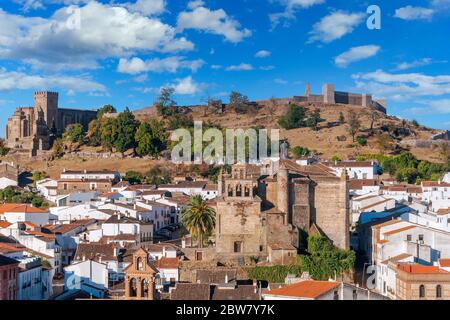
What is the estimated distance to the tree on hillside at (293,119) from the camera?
86.1 meters

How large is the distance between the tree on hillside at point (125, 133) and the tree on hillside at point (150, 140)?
2.84ft

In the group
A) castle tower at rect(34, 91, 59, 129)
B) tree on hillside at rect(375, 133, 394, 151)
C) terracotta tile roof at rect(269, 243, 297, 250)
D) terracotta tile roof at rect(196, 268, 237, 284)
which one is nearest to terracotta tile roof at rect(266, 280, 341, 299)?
terracotta tile roof at rect(196, 268, 237, 284)

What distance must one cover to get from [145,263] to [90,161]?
54.9 meters

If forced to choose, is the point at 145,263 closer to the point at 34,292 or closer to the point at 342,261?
the point at 34,292

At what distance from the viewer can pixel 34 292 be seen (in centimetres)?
2969

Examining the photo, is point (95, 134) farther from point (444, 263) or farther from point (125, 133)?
point (444, 263)

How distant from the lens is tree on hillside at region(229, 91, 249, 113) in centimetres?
9712

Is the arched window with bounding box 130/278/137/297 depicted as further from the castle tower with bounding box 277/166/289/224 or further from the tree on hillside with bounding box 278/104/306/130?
the tree on hillside with bounding box 278/104/306/130

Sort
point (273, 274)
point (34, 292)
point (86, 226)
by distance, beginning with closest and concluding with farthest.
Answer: point (34, 292)
point (273, 274)
point (86, 226)

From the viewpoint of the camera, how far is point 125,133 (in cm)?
7731

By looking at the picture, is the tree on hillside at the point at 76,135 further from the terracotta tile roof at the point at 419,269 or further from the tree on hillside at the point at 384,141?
the terracotta tile roof at the point at 419,269

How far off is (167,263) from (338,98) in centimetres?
7027

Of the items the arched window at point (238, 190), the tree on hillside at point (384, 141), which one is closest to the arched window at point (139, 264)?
→ the arched window at point (238, 190)

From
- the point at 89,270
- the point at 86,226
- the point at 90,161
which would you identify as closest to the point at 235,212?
the point at 89,270
